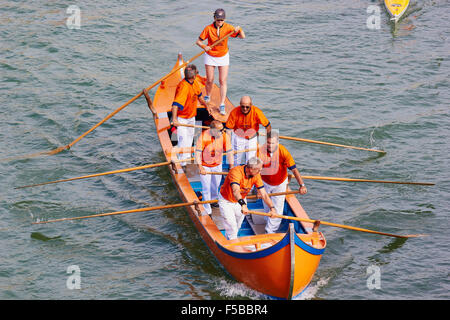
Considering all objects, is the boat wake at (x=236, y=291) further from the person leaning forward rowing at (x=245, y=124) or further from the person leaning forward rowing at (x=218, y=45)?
the person leaning forward rowing at (x=218, y=45)

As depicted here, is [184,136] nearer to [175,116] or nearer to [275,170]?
[175,116]

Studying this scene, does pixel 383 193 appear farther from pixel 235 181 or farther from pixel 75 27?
pixel 75 27

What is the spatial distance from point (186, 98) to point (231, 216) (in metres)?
3.35

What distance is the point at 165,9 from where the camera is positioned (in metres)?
24.8

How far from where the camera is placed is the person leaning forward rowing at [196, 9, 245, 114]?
45.3ft

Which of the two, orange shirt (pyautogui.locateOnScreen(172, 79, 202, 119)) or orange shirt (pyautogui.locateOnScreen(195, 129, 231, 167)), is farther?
orange shirt (pyautogui.locateOnScreen(172, 79, 202, 119))

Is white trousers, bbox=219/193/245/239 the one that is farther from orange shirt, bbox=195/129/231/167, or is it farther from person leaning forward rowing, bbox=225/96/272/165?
person leaning forward rowing, bbox=225/96/272/165

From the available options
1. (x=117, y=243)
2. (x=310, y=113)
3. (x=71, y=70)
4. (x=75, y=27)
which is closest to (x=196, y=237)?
(x=117, y=243)

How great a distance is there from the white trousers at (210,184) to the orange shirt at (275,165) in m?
1.17

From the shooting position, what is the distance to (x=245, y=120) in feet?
39.8

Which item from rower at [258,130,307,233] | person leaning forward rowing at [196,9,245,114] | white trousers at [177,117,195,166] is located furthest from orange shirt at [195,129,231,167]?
person leaning forward rowing at [196,9,245,114]

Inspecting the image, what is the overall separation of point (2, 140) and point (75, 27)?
826 cm

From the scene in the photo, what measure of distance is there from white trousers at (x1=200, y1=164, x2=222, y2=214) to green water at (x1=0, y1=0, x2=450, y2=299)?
0.97 m

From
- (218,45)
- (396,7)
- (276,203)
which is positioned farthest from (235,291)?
(396,7)
